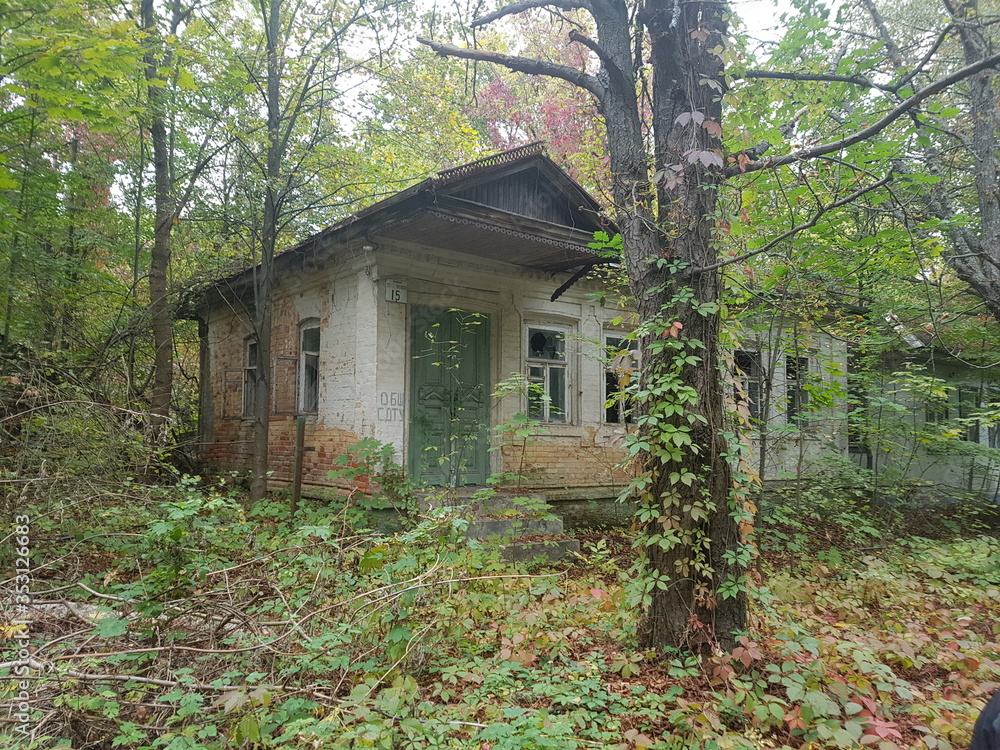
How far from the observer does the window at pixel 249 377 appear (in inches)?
423

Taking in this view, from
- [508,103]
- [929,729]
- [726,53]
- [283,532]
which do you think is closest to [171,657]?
[283,532]

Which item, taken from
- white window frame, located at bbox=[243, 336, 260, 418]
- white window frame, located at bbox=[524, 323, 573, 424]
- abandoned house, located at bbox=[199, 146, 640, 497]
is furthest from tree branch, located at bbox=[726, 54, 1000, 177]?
white window frame, located at bbox=[243, 336, 260, 418]

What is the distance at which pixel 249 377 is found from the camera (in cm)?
1087

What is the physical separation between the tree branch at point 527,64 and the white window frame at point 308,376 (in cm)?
544

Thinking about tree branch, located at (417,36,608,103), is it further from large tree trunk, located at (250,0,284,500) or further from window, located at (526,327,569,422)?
window, located at (526,327,569,422)

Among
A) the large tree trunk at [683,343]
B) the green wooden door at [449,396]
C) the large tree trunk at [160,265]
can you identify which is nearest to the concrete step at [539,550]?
the green wooden door at [449,396]

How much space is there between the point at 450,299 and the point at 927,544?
7.72 m

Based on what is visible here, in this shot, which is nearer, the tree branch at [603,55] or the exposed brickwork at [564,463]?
the tree branch at [603,55]

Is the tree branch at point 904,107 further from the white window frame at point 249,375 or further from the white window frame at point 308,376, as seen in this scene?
the white window frame at point 249,375

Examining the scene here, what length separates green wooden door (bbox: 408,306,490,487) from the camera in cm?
795

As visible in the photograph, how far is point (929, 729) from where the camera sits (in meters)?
3.02

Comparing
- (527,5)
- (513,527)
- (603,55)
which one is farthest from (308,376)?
(603,55)

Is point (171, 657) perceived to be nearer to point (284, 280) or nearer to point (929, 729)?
point (929, 729)

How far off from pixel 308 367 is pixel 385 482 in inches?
122
